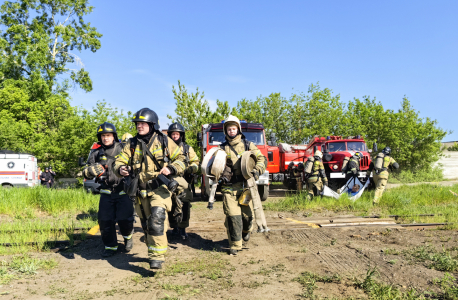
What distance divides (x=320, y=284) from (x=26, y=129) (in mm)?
22967

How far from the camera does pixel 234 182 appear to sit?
567 cm

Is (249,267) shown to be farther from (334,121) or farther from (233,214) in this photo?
(334,121)

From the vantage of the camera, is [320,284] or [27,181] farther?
[27,181]

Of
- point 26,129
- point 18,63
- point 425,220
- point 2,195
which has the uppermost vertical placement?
point 18,63

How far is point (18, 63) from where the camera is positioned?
2870cm

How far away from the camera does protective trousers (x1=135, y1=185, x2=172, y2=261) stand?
4.53m

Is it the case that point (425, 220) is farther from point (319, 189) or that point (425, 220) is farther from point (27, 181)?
point (27, 181)

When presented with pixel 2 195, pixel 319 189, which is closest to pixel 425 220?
pixel 319 189

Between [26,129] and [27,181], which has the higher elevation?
[26,129]

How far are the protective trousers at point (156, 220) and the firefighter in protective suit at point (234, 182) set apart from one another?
1.14 metres

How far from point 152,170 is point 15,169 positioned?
660 inches

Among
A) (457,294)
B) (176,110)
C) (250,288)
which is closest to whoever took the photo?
(457,294)

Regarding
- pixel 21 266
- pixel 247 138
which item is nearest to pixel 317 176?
pixel 247 138

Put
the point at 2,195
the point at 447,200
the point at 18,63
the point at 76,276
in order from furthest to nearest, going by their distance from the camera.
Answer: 1. the point at 18,63
2. the point at 447,200
3. the point at 2,195
4. the point at 76,276
